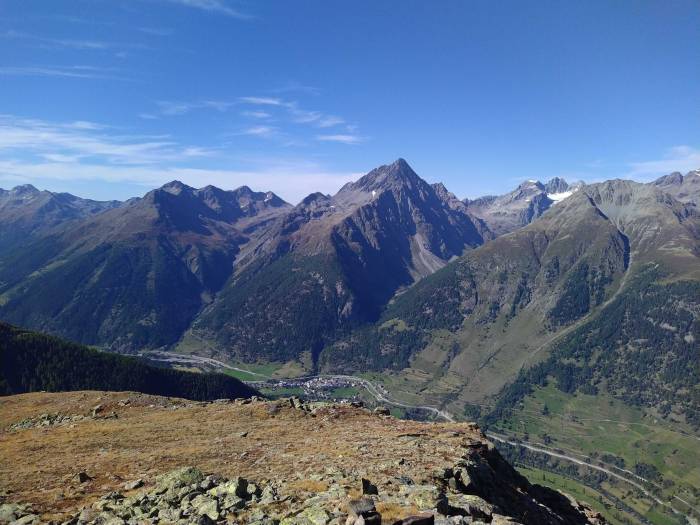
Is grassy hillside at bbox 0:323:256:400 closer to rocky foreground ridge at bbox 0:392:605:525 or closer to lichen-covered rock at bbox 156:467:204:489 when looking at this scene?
rocky foreground ridge at bbox 0:392:605:525

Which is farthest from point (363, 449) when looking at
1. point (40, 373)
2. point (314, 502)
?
point (40, 373)

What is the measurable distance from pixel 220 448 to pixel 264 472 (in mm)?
11570

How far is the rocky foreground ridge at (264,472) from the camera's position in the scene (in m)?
28.1

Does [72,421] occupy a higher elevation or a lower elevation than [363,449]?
lower

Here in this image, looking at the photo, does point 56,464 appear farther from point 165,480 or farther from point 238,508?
point 238,508

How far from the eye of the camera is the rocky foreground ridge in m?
28.1

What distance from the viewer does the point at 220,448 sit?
46.4m

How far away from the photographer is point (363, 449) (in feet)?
140

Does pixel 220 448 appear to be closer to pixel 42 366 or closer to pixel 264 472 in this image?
pixel 264 472

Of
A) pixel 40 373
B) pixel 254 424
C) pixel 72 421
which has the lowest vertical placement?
pixel 40 373

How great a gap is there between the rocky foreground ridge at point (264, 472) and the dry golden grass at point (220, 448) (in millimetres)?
170

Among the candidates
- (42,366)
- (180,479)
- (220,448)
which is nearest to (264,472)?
(180,479)

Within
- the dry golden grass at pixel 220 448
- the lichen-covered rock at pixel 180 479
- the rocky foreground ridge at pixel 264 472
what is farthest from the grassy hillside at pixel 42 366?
the lichen-covered rock at pixel 180 479

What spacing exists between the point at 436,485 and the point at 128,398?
63.8 m
